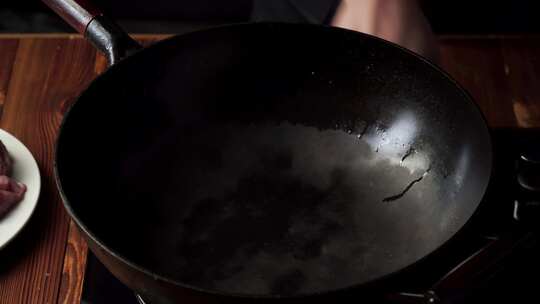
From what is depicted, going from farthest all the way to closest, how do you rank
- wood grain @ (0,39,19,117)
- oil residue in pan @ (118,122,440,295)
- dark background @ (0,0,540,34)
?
dark background @ (0,0,540,34) < wood grain @ (0,39,19,117) < oil residue in pan @ (118,122,440,295)

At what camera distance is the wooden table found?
779mm

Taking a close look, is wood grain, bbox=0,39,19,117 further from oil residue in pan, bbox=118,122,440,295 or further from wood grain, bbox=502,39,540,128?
wood grain, bbox=502,39,540,128

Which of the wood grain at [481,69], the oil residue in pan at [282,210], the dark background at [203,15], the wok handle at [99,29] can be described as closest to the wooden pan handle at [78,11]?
the wok handle at [99,29]

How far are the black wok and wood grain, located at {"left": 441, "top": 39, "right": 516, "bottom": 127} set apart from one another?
0.31 m

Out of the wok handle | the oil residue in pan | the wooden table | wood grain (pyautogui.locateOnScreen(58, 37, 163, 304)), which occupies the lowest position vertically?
wood grain (pyautogui.locateOnScreen(58, 37, 163, 304))

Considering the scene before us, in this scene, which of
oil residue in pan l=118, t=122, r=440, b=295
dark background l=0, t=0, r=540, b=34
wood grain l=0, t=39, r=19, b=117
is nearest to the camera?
oil residue in pan l=118, t=122, r=440, b=295

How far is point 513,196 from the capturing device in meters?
0.70

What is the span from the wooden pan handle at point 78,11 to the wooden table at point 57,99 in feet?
0.69

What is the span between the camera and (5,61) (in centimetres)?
102

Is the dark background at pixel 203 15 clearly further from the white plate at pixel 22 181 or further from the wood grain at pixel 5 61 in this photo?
the white plate at pixel 22 181

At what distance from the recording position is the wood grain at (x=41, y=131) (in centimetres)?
77

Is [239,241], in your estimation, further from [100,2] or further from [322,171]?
[100,2]

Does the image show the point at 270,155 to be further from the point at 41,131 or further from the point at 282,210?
the point at 41,131

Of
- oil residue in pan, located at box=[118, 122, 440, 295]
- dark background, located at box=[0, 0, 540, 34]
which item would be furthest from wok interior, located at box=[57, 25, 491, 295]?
dark background, located at box=[0, 0, 540, 34]
